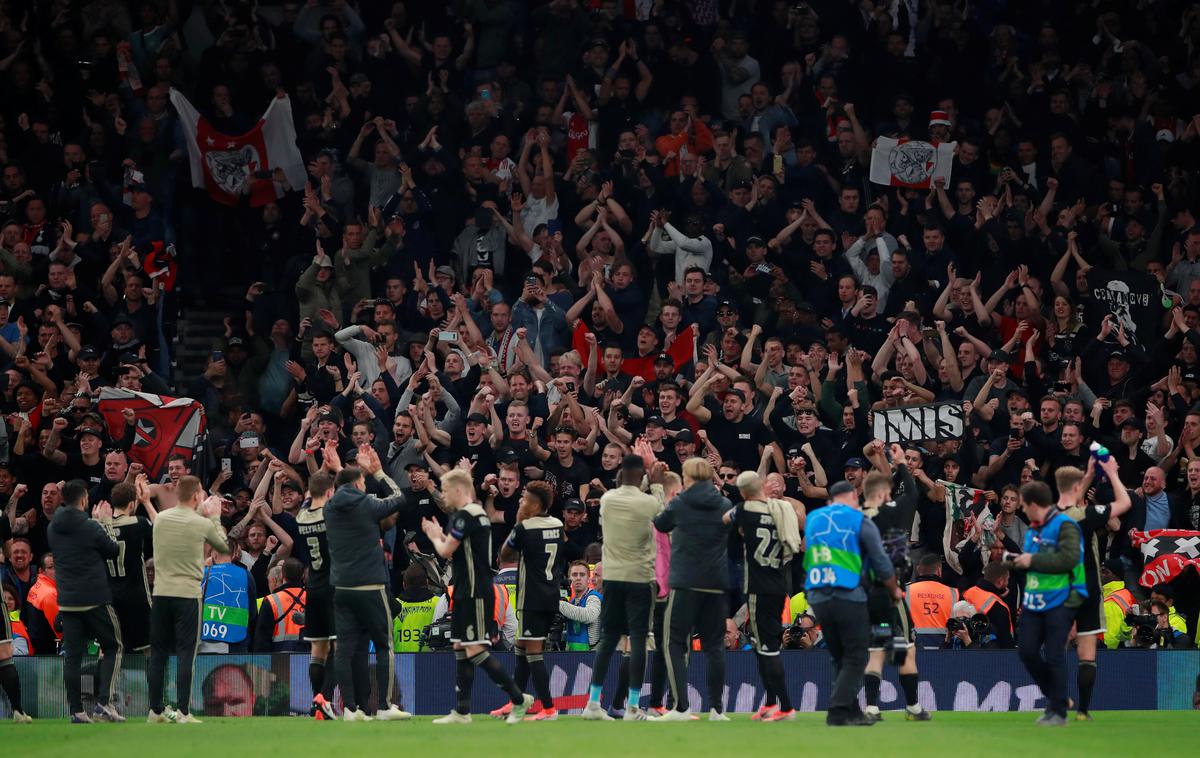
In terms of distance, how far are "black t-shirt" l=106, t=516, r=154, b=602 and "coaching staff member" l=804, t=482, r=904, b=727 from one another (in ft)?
21.8

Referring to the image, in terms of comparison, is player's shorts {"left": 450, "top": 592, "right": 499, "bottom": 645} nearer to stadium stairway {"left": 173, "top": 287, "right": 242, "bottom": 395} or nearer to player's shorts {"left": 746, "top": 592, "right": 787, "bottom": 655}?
player's shorts {"left": 746, "top": 592, "right": 787, "bottom": 655}

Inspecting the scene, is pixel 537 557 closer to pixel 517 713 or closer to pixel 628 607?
pixel 628 607

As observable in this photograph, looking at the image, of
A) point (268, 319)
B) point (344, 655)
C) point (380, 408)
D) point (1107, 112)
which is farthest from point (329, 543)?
point (1107, 112)

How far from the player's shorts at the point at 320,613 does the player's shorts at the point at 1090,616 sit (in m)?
6.76

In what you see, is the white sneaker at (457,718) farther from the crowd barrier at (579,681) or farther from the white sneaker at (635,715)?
the crowd barrier at (579,681)

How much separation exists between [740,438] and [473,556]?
21.9 feet

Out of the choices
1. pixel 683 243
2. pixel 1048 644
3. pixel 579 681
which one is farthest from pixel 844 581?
pixel 683 243

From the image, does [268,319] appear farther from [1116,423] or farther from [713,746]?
[713,746]

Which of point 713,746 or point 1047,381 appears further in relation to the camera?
point 1047,381

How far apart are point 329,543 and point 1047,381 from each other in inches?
430

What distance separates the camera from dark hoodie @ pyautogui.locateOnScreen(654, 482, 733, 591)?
51.0 feet

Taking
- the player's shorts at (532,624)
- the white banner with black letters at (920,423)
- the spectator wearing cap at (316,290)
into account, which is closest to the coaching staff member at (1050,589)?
the player's shorts at (532,624)

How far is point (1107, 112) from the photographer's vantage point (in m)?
26.5

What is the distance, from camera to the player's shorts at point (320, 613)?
1633 centimetres
